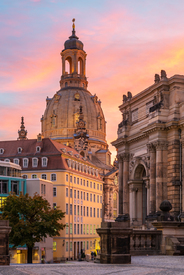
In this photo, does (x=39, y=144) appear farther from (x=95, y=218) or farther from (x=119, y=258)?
(x=119, y=258)

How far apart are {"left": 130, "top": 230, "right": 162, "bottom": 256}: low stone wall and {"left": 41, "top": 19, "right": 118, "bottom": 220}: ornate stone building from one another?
132031mm

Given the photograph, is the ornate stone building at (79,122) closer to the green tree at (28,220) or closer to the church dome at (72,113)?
the church dome at (72,113)

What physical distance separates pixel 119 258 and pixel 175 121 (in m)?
25.8

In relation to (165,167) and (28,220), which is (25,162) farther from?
(165,167)

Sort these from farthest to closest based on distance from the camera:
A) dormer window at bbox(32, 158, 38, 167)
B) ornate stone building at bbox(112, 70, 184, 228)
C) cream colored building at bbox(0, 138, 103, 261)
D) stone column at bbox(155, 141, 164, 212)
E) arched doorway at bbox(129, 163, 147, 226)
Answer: dormer window at bbox(32, 158, 38, 167) → cream colored building at bbox(0, 138, 103, 261) → arched doorway at bbox(129, 163, 147, 226) → stone column at bbox(155, 141, 164, 212) → ornate stone building at bbox(112, 70, 184, 228)

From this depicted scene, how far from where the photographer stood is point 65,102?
615ft

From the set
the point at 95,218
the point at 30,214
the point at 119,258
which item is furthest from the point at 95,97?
the point at 119,258

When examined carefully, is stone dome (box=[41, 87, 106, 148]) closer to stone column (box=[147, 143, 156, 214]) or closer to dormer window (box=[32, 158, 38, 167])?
dormer window (box=[32, 158, 38, 167])

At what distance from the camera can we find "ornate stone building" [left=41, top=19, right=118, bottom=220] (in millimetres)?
175125

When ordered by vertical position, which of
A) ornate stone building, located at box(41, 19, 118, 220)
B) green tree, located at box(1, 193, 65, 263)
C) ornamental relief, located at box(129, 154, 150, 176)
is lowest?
green tree, located at box(1, 193, 65, 263)

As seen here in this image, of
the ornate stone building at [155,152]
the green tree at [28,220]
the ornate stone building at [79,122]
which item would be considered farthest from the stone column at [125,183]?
the ornate stone building at [79,122]

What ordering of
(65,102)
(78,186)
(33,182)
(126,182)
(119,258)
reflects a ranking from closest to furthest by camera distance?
(119,258) → (126,182) → (33,182) → (78,186) → (65,102)

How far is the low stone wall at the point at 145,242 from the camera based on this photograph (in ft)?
121

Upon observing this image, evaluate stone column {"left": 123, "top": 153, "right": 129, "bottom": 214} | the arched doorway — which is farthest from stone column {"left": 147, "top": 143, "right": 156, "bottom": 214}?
stone column {"left": 123, "top": 153, "right": 129, "bottom": 214}
